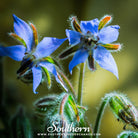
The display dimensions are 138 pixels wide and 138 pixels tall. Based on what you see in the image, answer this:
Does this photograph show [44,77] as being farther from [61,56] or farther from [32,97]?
[32,97]

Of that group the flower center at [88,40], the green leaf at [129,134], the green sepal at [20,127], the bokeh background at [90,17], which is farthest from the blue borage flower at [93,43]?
the bokeh background at [90,17]

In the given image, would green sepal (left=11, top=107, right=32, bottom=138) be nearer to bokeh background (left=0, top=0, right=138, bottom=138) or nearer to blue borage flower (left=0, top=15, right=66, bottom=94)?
blue borage flower (left=0, top=15, right=66, bottom=94)

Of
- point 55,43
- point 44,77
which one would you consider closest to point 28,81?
point 44,77

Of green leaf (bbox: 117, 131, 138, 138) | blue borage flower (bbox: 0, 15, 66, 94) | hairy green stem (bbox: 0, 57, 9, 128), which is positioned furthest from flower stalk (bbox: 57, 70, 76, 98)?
hairy green stem (bbox: 0, 57, 9, 128)

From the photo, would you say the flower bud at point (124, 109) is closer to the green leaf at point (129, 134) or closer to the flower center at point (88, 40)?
the green leaf at point (129, 134)

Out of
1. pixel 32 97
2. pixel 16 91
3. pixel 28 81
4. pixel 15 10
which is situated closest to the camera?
pixel 28 81
